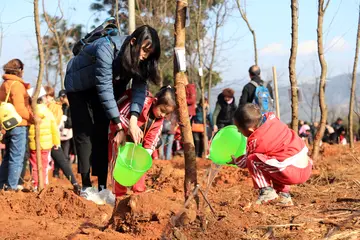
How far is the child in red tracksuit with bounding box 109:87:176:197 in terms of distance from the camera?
176 inches

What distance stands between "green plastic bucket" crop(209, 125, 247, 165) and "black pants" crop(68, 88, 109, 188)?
944 millimetres

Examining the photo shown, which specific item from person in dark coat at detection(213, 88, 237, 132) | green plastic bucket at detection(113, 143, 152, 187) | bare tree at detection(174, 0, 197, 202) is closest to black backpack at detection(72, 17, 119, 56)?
green plastic bucket at detection(113, 143, 152, 187)

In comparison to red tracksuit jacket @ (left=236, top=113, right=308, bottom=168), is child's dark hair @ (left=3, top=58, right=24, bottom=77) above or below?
above

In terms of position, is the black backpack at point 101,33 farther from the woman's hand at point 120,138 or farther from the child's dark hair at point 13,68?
the child's dark hair at point 13,68

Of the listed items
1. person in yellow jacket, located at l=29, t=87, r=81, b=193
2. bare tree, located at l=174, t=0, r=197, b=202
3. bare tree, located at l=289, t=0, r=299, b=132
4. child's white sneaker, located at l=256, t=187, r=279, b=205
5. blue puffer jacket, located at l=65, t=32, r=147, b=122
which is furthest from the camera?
person in yellow jacket, located at l=29, t=87, r=81, b=193

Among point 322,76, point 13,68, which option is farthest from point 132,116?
point 322,76

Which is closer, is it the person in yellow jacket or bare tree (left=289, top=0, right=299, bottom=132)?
bare tree (left=289, top=0, right=299, bottom=132)

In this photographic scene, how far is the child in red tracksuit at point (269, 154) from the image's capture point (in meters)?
4.22

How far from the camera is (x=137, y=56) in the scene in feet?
13.1

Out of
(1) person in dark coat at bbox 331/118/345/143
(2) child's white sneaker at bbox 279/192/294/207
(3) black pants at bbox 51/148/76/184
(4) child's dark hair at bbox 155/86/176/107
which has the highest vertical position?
(4) child's dark hair at bbox 155/86/176/107

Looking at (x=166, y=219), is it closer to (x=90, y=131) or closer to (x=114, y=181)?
(x=114, y=181)

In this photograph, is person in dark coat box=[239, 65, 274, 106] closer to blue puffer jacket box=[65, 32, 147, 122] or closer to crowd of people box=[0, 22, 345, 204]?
crowd of people box=[0, 22, 345, 204]

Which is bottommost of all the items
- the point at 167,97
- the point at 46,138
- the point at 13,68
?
the point at 46,138

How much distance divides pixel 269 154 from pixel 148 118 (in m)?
1.07
